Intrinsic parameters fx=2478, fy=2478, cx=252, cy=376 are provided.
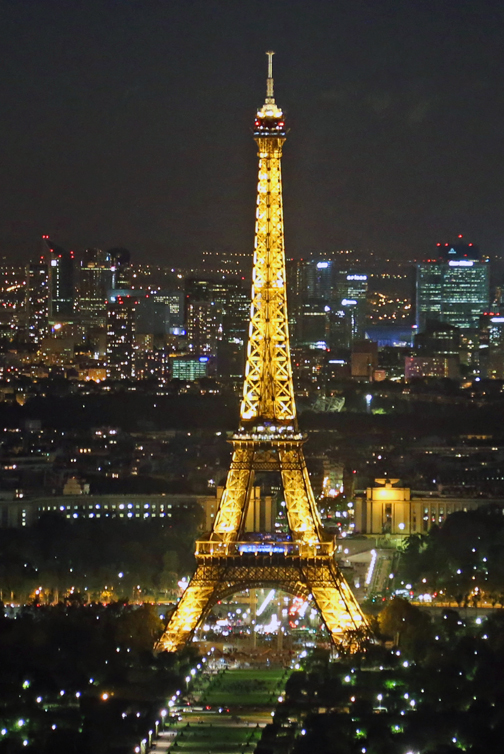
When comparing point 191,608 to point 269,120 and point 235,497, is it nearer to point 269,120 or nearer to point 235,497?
point 235,497

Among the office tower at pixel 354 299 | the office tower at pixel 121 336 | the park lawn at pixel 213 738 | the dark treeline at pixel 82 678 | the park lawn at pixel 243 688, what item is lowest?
the park lawn at pixel 213 738

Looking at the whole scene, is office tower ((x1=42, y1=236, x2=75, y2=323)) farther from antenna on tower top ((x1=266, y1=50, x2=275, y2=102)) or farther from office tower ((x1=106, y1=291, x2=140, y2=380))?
antenna on tower top ((x1=266, y1=50, x2=275, y2=102))

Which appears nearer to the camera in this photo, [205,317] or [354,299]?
[205,317]

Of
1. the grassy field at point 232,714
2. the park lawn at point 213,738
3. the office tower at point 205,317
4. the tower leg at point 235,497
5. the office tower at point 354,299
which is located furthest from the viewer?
the office tower at point 354,299

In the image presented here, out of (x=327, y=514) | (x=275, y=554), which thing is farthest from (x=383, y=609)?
(x=327, y=514)

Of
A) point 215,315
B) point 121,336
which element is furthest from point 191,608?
point 215,315

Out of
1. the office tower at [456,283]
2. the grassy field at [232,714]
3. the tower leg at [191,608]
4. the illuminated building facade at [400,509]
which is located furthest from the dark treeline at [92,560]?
the office tower at [456,283]

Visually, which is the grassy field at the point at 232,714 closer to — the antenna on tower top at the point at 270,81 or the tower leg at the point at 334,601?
the tower leg at the point at 334,601
